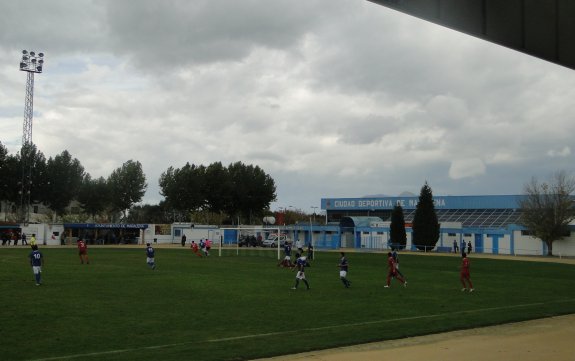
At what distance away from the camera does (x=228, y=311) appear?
18.7 m

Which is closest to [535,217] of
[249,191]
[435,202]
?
[435,202]

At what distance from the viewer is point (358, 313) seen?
737 inches

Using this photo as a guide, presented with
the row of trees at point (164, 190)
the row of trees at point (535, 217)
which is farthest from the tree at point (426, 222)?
the row of trees at point (164, 190)

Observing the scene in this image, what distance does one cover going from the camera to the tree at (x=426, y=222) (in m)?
72.0

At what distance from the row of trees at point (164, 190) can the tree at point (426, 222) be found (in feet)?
146

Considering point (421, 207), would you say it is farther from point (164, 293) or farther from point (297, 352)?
point (297, 352)

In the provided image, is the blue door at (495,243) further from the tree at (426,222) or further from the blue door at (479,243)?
the tree at (426,222)

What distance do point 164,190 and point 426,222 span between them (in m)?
60.5

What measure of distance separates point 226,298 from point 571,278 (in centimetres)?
2390

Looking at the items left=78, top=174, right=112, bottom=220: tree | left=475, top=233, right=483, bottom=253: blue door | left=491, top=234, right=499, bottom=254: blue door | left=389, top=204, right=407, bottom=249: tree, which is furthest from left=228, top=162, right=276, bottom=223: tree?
left=491, top=234, right=499, bottom=254: blue door

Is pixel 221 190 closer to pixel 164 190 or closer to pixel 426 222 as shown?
pixel 164 190

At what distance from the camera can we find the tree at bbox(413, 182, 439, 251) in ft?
236

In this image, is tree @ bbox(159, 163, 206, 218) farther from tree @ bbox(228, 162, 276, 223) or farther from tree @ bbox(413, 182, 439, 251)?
tree @ bbox(413, 182, 439, 251)

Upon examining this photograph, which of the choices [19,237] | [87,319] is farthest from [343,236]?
[87,319]
